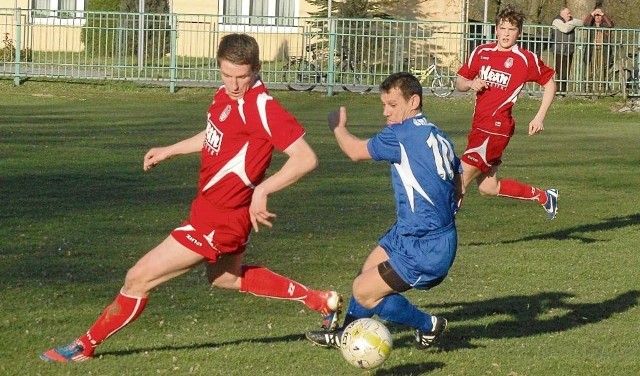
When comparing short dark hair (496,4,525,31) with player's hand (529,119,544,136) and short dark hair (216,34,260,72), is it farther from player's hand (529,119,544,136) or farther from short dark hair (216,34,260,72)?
short dark hair (216,34,260,72)

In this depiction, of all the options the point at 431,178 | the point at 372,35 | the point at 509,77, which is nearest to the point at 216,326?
the point at 431,178

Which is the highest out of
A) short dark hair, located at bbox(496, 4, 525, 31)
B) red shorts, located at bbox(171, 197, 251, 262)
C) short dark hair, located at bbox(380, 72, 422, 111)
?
short dark hair, located at bbox(496, 4, 525, 31)

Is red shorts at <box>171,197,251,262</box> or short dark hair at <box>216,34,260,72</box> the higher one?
short dark hair at <box>216,34,260,72</box>

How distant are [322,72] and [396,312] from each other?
880 inches

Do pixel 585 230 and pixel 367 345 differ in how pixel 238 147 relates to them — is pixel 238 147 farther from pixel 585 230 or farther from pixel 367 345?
pixel 585 230

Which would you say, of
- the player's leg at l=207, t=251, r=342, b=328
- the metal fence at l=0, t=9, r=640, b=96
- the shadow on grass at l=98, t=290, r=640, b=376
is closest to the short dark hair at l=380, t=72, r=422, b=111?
the player's leg at l=207, t=251, r=342, b=328

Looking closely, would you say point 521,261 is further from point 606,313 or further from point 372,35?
point 372,35

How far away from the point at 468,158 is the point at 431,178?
4621 millimetres

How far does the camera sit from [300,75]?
29.3 metres

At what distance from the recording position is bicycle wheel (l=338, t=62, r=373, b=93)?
2908 centimetres

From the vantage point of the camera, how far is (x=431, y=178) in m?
6.52

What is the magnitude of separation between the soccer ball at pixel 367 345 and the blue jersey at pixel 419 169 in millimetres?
579

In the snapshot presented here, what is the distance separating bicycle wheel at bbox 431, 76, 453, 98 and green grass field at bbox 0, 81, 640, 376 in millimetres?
9423

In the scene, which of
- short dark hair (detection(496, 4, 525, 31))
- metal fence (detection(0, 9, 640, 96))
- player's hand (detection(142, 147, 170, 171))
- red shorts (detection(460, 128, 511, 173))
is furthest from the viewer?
metal fence (detection(0, 9, 640, 96))
